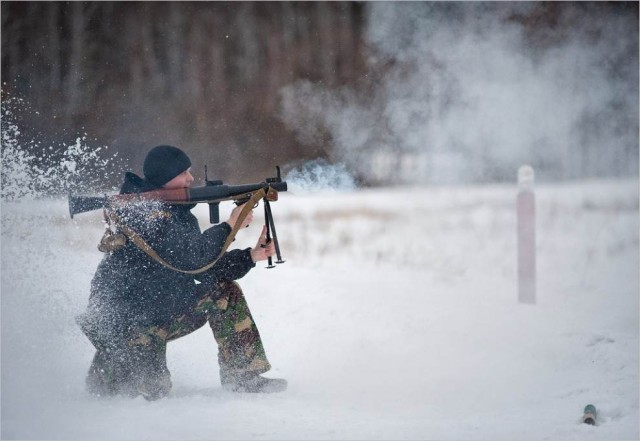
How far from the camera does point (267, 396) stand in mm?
4039

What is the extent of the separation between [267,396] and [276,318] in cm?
180

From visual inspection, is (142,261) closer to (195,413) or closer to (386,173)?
(195,413)

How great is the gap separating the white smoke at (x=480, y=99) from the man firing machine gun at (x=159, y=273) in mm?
4132

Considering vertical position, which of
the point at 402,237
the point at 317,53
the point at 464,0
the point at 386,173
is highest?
the point at 464,0

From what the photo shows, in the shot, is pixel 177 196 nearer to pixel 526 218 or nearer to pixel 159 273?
pixel 159 273

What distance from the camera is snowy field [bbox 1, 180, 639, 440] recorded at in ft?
12.3

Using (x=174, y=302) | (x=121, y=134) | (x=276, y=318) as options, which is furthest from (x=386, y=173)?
(x=174, y=302)

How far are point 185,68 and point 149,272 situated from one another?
4605mm

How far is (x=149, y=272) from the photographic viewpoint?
3.91 meters

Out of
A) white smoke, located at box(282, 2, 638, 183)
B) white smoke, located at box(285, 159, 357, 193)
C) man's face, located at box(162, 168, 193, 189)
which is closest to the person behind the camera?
man's face, located at box(162, 168, 193, 189)

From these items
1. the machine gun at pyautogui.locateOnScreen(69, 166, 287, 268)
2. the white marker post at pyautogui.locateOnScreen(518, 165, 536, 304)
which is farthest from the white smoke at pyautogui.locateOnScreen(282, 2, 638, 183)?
the machine gun at pyautogui.locateOnScreen(69, 166, 287, 268)

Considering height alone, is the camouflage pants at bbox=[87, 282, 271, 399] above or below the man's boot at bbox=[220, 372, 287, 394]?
above

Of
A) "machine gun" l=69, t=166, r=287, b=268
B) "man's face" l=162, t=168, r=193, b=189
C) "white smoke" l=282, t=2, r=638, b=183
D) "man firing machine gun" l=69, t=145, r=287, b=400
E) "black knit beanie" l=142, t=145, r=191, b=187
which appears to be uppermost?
"white smoke" l=282, t=2, r=638, b=183

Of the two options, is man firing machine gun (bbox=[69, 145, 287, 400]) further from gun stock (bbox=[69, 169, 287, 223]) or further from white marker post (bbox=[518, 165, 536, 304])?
white marker post (bbox=[518, 165, 536, 304])
